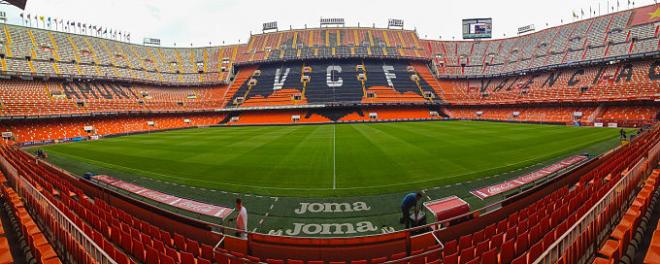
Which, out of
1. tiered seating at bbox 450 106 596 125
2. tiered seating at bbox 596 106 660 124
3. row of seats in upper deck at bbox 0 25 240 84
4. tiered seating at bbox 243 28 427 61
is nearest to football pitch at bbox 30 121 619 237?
tiered seating at bbox 596 106 660 124

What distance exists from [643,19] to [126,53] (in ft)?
304

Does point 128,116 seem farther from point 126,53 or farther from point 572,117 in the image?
point 572,117

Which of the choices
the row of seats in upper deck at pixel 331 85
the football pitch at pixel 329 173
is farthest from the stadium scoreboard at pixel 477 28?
the football pitch at pixel 329 173

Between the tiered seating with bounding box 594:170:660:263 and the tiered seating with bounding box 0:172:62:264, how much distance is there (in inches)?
330

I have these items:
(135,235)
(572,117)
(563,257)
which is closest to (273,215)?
(135,235)

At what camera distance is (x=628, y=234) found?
4.72 m

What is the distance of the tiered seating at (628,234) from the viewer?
3.85 metres

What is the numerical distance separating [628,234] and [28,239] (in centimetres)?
1165

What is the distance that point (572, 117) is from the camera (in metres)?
38.1

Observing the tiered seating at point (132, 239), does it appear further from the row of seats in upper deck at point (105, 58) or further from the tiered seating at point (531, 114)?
the row of seats in upper deck at point (105, 58)

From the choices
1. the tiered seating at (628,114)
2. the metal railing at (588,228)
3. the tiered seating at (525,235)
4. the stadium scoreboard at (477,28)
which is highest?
the stadium scoreboard at (477,28)

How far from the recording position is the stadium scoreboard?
6638 cm

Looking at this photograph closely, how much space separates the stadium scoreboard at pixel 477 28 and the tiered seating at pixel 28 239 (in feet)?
252

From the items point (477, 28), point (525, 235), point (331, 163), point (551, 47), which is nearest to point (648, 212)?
Answer: point (525, 235)
